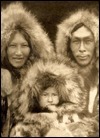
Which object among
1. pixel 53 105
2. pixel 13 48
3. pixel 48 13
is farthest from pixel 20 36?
pixel 53 105

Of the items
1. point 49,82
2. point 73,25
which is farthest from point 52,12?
point 49,82

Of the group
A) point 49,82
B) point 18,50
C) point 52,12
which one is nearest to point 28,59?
point 18,50

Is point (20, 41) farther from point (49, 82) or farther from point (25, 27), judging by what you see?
point (49, 82)

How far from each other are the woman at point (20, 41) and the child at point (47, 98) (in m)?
0.06

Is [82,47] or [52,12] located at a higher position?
[52,12]

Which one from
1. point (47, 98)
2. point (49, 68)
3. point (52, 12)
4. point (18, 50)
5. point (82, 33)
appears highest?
point (52, 12)

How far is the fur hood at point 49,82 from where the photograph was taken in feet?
6.06

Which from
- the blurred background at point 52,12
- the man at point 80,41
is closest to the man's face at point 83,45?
the man at point 80,41

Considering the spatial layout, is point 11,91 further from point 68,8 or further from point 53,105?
point 68,8

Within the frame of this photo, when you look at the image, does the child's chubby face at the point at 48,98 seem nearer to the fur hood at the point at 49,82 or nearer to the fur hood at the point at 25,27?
the fur hood at the point at 49,82

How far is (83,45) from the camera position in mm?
1866

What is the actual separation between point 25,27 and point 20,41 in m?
0.09

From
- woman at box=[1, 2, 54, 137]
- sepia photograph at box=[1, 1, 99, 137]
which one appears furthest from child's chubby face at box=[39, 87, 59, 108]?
woman at box=[1, 2, 54, 137]

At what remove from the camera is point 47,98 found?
72.9 inches
